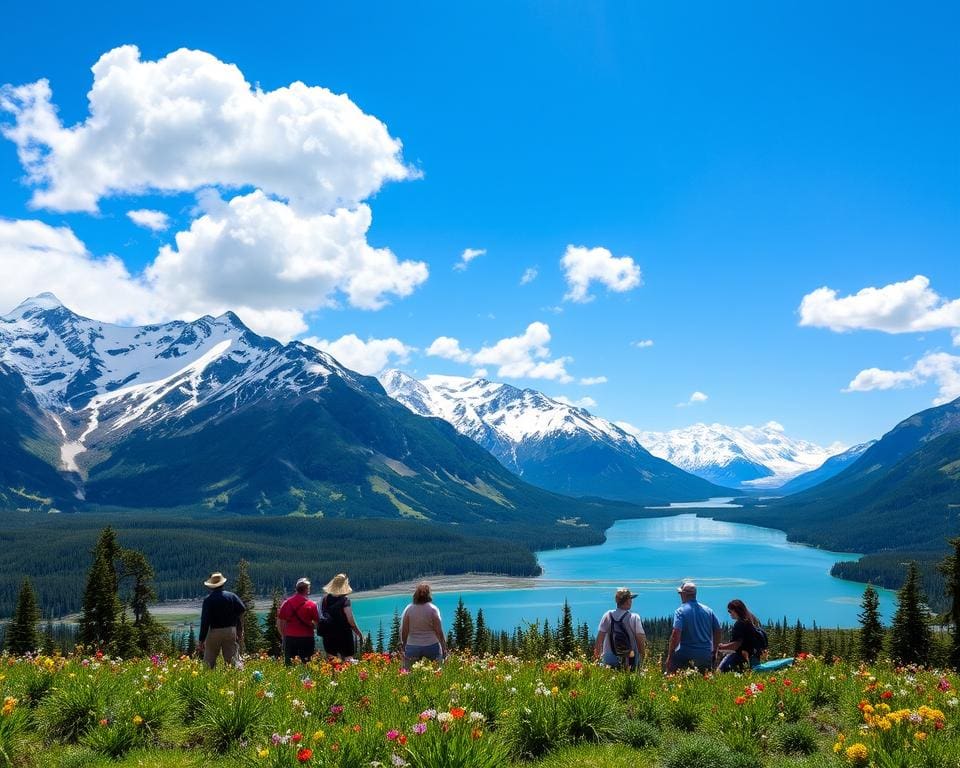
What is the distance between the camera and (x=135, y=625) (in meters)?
47.5

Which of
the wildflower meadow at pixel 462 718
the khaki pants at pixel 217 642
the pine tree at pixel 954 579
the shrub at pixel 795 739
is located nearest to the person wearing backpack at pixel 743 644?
the wildflower meadow at pixel 462 718

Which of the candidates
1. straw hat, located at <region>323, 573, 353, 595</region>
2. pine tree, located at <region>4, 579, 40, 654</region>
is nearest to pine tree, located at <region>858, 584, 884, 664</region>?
straw hat, located at <region>323, 573, 353, 595</region>

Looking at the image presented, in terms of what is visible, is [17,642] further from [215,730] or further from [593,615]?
[593,615]

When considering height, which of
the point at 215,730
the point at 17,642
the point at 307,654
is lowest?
the point at 17,642

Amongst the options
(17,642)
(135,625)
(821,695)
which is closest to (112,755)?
(821,695)

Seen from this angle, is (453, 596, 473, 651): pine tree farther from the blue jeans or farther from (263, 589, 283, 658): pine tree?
the blue jeans

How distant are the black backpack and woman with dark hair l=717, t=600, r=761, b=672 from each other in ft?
6.99

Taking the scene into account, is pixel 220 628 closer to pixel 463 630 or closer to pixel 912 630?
pixel 912 630

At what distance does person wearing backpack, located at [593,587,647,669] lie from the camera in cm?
1520

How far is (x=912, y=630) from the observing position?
54.0m

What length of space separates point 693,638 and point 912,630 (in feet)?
162

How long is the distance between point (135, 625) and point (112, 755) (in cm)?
4423

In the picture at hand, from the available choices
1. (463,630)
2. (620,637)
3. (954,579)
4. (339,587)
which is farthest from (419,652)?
(463,630)

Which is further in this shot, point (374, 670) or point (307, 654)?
point (307, 654)
